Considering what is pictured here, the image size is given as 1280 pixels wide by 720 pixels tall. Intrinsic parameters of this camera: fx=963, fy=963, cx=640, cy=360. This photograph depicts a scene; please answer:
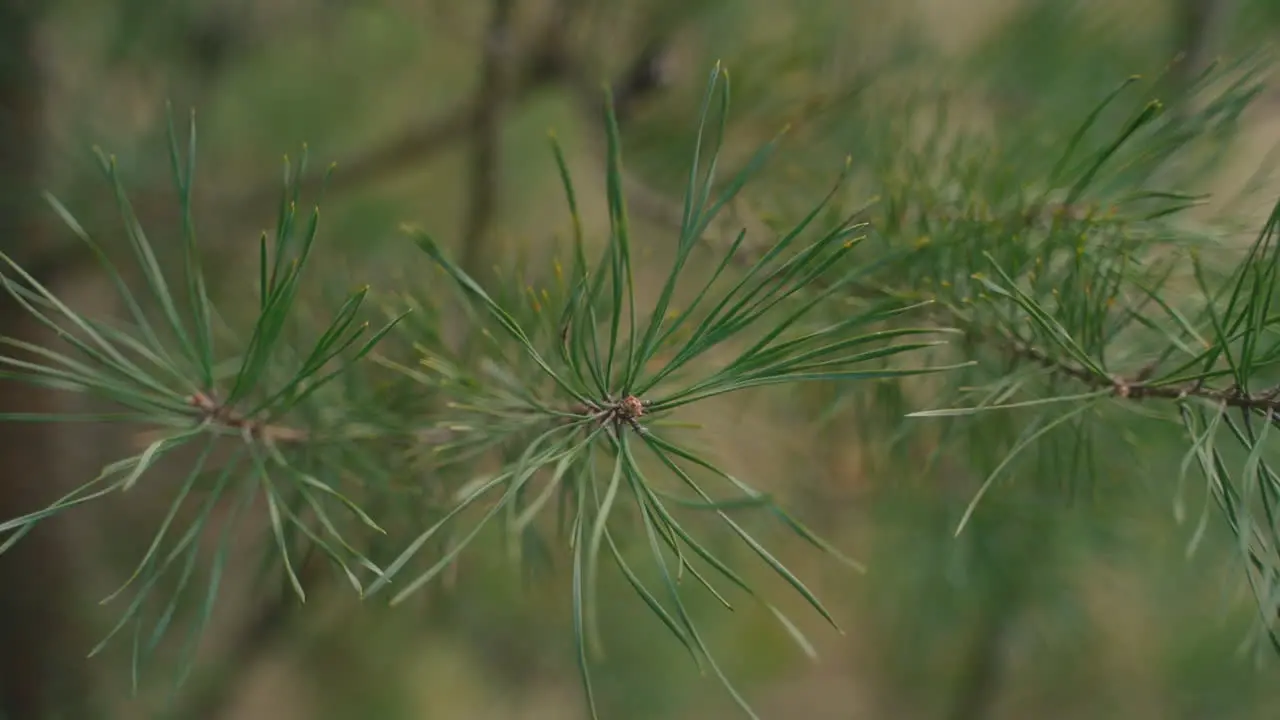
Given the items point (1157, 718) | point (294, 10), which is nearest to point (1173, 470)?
point (1157, 718)

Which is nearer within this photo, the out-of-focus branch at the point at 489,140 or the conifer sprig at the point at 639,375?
the conifer sprig at the point at 639,375

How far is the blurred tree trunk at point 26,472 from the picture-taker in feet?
1.32

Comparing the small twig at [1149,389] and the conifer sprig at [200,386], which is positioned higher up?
the conifer sprig at [200,386]

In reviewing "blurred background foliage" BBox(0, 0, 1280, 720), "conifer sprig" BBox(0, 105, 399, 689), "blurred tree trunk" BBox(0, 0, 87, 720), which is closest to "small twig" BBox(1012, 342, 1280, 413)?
"blurred background foliage" BBox(0, 0, 1280, 720)

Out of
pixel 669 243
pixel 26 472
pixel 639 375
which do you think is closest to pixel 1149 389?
pixel 639 375

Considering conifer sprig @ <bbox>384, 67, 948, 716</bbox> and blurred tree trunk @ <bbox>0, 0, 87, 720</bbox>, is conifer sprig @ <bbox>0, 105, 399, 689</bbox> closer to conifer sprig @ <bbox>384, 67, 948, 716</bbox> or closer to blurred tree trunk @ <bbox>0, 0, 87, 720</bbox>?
conifer sprig @ <bbox>384, 67, 948, 716</bbox>

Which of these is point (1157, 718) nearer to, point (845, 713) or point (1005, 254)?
point (845, 713)

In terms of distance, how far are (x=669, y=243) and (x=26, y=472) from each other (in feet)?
1.01

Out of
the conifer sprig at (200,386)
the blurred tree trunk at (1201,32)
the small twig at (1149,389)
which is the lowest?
the small twig at (1149,389)

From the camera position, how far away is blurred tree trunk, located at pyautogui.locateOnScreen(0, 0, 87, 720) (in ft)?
1.32

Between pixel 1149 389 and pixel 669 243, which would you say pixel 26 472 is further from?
pixel 1149 389

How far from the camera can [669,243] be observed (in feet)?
1.33

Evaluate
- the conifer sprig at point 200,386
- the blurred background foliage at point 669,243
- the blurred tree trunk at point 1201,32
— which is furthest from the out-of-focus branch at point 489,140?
the blurred tree trunk at point 1201,32

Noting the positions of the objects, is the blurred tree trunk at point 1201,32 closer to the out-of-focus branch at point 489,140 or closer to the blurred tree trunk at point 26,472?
the out-of-focus branch at point 489,140
